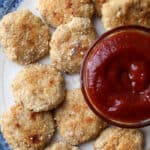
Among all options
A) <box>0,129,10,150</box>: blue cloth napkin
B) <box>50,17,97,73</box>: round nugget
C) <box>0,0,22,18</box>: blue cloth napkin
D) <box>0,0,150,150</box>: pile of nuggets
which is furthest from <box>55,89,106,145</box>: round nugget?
<box>0,0,22,18</box>: blue cloth napkin

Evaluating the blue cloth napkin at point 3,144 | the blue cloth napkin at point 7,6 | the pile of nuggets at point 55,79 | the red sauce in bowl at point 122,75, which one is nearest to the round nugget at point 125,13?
the pile of nuggets at point 55,79

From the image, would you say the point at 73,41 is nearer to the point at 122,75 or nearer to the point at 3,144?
the point at 122,75

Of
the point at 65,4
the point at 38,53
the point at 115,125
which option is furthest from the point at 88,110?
the point at 65,4

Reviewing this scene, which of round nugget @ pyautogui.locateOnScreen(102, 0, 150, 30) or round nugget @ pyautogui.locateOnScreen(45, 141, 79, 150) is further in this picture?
round nugget @ pyautogui.locateOnScreen(45, 141, 79, 150)

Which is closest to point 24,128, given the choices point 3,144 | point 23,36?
point 3,144

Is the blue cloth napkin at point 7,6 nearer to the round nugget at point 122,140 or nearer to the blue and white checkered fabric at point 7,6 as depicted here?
the blue and white checkered fabric at point 7,6

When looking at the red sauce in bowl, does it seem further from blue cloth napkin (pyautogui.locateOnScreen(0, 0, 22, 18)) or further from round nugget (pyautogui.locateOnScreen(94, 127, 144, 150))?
blue cloth napkin (pyautogui.locateOnScreen(0, 0, 22, 18))

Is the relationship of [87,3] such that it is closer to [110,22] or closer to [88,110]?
[110,22]
